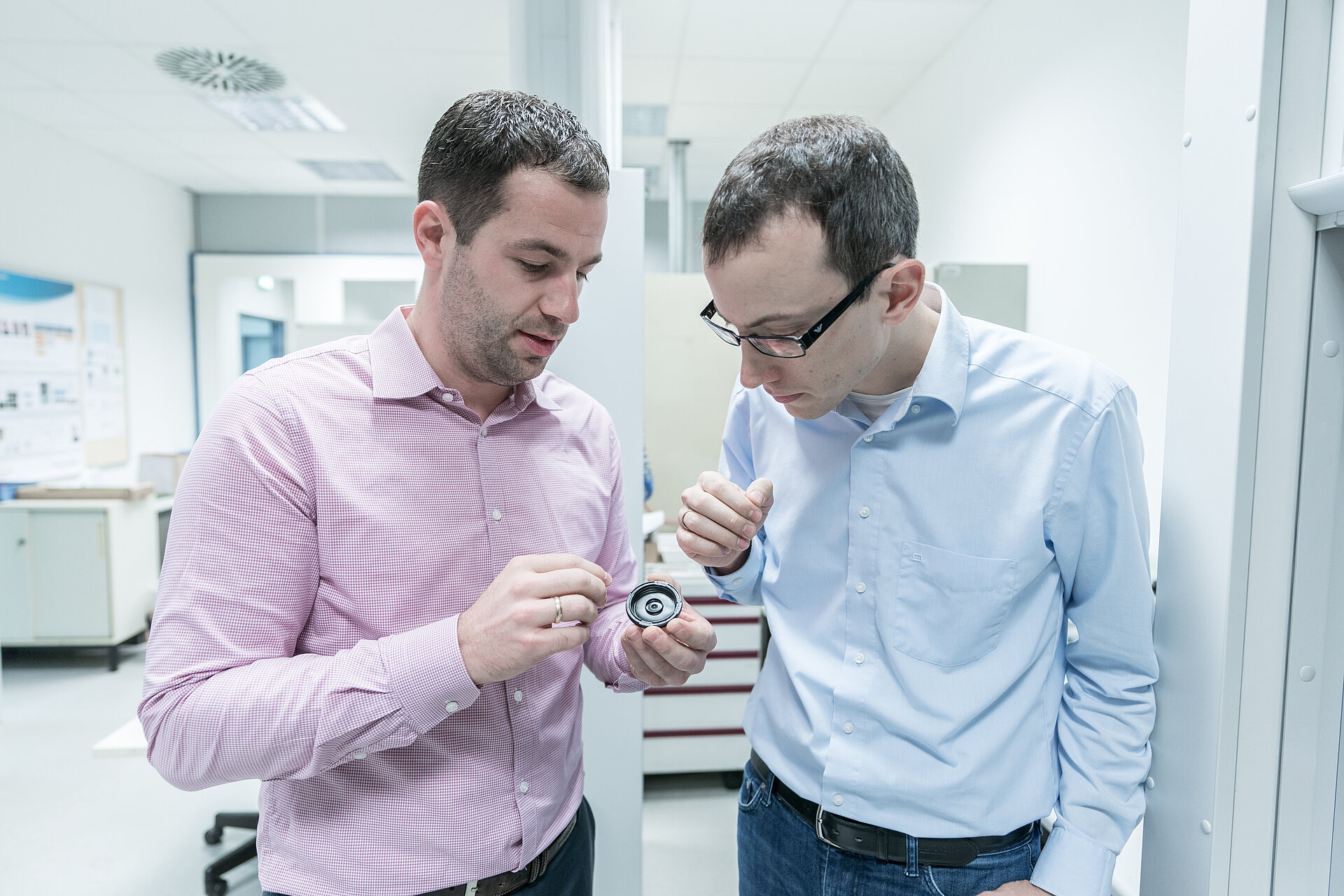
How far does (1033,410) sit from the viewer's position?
3.12 feet

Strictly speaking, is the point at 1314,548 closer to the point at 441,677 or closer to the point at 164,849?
the point at 441,677

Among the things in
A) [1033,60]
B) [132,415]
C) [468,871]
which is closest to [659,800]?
[468,871]

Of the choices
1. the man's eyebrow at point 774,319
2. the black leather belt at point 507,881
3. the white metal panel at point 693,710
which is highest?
the man's eyebrow at point 774,319

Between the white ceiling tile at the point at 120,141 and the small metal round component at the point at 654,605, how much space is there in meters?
5.75

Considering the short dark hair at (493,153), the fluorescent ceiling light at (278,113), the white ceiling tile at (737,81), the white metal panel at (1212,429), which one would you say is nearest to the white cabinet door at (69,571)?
the fluorescent ceiling light at (278,113)

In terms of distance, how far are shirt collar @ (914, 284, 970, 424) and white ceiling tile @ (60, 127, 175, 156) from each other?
19.4ft

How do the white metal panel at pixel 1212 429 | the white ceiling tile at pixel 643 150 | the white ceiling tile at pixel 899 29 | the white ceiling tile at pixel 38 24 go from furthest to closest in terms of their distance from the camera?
the white ceiling tile at pixel 643 150 → the white ceiling tile at pixel 38 24 → the white ceiling tile at pixel 899 29 → the white metal panel at pixel 1212 429

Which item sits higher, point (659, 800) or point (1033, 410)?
point (1033, 410)

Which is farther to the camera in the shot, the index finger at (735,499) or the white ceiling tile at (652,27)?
the white ceiling tile at (652,27)

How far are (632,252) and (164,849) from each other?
279cm

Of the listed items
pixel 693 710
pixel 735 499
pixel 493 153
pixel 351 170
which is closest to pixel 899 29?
pixel 693 710

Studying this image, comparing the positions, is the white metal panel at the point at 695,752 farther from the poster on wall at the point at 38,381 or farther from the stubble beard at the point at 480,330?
the poster on wall at the point at 38,381

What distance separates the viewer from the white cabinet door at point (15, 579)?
13.3ft

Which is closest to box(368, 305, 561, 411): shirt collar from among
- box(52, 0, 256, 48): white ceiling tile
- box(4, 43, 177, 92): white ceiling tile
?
box(52, 0, 256, 48): white ceiling tile
